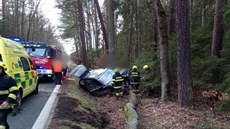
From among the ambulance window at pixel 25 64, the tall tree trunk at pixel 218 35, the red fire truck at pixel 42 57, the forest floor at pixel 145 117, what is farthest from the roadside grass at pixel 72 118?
the red fire truck at pixel 42 57

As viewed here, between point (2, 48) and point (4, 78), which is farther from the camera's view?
point (2, 48)

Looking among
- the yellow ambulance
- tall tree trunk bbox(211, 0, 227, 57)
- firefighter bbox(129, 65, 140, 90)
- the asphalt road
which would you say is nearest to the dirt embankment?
the asphalt road

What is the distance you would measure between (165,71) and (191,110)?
2.97 m

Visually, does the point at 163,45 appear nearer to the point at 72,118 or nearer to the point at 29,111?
the point at 72,118

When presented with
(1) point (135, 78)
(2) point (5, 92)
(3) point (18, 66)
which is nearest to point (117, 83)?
(1) point (135, 78)

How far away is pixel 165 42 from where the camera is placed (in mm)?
15586

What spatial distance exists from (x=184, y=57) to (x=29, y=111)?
6.11 metres

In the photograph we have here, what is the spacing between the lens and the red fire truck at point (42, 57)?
2027cm

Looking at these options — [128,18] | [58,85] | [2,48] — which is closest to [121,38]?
[128,18]

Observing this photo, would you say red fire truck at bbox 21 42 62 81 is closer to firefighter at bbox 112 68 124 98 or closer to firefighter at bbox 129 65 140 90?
firefighter at bbox 112 68 124 98

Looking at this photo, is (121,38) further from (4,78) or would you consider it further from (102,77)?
(4,78)

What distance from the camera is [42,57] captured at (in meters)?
20.3

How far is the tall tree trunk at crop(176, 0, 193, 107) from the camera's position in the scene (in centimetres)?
1356

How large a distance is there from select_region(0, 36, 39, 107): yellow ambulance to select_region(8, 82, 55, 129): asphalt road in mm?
408
